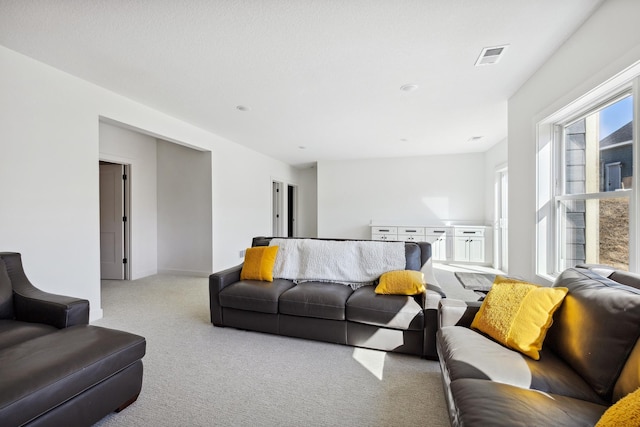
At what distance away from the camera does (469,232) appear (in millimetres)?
5883

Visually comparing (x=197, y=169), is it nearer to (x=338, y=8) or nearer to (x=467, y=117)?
(x=338, y=8)

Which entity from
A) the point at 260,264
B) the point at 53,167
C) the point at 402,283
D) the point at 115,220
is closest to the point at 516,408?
the point at 402,283

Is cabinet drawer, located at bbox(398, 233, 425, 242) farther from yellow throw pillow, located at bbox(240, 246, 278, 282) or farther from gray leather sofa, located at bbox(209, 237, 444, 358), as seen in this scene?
yellow throw pillow, located at bbox(240, 246, 278, 282)

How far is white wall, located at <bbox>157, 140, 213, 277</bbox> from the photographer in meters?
4.79

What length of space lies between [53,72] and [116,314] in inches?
98.8

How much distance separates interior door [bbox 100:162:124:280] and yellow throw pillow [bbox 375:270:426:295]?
→ 4.38m

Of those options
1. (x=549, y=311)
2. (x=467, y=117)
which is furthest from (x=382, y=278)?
(x=467, y=117)

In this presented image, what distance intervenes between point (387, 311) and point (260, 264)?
1.41 m

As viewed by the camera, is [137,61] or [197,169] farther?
[197,169]

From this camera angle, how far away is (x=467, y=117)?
392 cm

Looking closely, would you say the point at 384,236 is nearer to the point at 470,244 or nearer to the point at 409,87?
the point at 470,244

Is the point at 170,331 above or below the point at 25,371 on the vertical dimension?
below

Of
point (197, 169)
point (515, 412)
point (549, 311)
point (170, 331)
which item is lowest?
point (170, 331)

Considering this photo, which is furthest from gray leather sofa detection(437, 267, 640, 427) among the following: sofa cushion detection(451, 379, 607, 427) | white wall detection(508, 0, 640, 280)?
white wall detection(508, 0, 640, 280)
